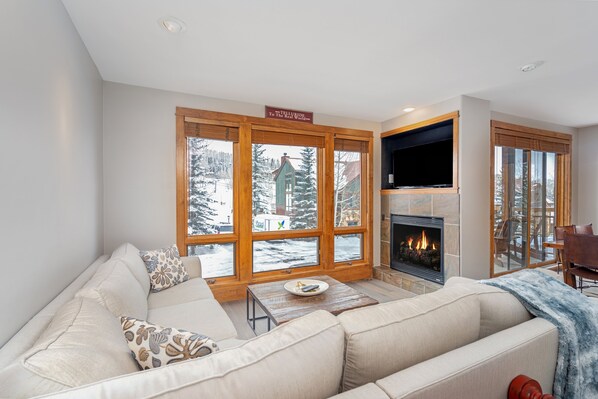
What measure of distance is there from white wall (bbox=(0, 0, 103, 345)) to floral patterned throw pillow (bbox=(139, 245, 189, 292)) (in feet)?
1.59

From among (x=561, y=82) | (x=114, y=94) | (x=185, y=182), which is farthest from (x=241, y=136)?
(x=561, y=82)

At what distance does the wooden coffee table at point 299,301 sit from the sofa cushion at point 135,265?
2.86 feet

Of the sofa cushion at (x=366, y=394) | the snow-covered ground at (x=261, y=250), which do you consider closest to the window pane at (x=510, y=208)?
the snow-covered ground at (x=261, y=250)

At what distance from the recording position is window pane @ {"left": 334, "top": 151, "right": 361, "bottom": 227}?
14.1 feet

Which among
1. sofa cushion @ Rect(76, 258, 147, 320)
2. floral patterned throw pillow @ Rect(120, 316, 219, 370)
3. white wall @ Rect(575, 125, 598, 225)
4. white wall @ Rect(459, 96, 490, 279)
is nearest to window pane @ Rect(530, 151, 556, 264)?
white wall @ Rect(575, 125, 598, 225)

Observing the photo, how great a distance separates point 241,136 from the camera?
3570 mm

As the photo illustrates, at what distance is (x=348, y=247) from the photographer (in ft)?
14.5

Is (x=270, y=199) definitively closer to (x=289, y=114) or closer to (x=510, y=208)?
(x=289, y=114)

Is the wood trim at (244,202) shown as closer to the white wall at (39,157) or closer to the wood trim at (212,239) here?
the wood trim at (212,239)

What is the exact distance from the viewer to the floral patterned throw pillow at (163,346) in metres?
0.96

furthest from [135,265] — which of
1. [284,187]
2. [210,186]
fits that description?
[284,187]

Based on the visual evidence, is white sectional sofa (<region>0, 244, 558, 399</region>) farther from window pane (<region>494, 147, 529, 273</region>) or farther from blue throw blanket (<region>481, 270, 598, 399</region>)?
window pane (<region>494, 147, 529, 273</region>)

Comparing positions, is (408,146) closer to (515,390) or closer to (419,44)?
(419,44)

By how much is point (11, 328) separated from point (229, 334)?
1020mm
